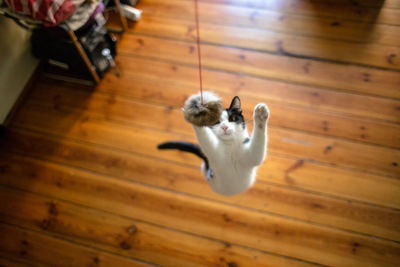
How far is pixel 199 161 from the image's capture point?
1.40 metres

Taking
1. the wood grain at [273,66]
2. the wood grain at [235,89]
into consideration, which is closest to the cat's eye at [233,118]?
Result: the wood grain at [235,89]

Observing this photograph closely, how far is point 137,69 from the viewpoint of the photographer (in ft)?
5.44

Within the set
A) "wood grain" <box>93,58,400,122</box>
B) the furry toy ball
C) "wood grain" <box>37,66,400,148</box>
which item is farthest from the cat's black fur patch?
"wood grain" <box>93,58,400,122</box>

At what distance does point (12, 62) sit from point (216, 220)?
142 cm

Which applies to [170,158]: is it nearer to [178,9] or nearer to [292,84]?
[292,84]

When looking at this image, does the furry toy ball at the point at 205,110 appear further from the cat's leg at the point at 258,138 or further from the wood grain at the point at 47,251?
the wood grain at the point at 47,251

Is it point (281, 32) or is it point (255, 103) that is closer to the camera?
point (255, 103)

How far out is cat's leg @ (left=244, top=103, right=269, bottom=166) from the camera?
67cm

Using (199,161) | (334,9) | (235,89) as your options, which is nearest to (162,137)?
(199,161)

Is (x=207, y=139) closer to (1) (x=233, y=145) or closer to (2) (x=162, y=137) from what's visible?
(1) (x=233, y=145)

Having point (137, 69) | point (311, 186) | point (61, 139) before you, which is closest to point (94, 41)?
point (137, 69)

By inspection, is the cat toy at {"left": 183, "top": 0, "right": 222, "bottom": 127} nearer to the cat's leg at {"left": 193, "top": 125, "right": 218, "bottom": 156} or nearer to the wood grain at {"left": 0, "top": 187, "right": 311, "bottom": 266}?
the cat's leg at {"left": 193, "top": 125, "right": 218, "bottom": 156}

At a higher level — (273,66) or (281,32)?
(281,32)

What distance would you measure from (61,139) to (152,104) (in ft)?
1.76
